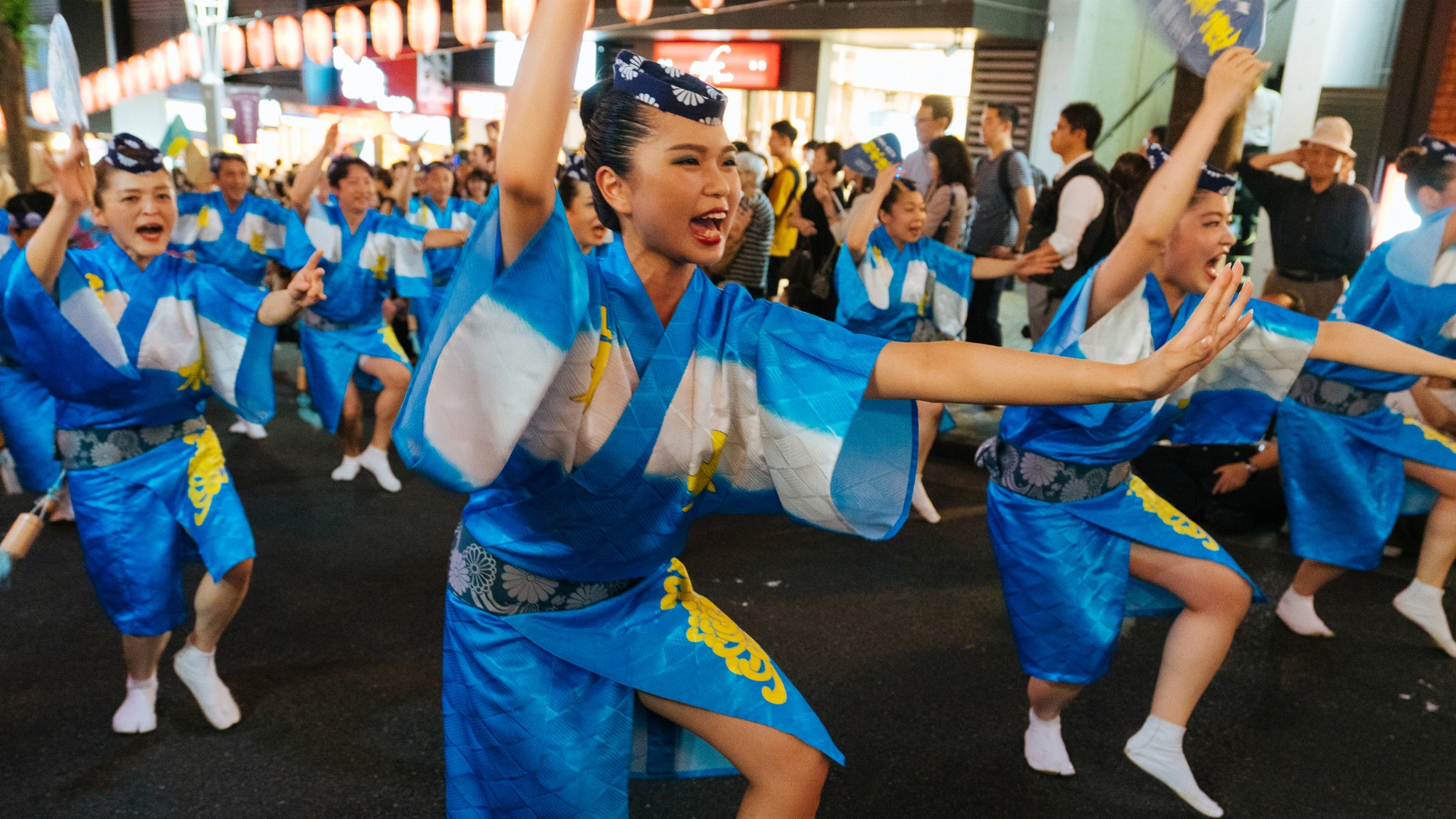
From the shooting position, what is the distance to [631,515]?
148 centimetres

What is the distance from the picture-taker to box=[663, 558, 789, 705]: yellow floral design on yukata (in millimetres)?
1528

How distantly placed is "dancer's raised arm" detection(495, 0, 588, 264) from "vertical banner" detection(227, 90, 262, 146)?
956 centimetres

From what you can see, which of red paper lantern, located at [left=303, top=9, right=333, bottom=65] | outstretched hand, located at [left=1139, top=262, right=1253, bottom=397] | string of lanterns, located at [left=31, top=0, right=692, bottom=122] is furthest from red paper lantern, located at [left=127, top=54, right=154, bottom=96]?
outstretched hand, located at [left=1139, top=262, right=1253, bottom=397]

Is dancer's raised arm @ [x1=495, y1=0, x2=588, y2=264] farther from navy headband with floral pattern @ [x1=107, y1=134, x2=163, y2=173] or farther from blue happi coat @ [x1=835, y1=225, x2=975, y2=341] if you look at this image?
blue happi coat @ [x1=835, y1=225, x2=975, y2=341]

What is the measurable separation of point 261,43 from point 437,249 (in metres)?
9.94

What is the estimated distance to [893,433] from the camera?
1482mm

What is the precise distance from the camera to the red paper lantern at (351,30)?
502 inches

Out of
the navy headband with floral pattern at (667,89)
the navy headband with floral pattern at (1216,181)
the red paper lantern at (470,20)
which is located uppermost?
the red paper lantern at (470,20)

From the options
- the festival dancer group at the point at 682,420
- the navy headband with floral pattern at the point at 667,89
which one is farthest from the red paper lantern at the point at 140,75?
the navy headband with floral pattern at the point at 667,89

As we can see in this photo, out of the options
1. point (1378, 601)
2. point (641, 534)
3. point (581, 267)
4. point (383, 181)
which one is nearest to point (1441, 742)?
point (1378, 601)

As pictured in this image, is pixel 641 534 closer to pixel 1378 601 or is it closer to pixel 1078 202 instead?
pixel 1378 601

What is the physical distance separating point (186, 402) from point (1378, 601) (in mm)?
4138

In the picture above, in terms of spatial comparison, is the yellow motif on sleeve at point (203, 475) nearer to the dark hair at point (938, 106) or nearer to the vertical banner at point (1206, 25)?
the vertical banner at point (1206, 25)

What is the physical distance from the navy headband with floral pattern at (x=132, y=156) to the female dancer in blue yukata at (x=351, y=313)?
6.83 ft
